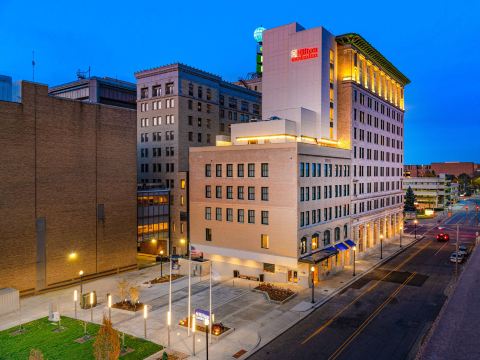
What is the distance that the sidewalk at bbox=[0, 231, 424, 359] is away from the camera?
3041 centimetres

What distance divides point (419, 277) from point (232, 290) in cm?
2463

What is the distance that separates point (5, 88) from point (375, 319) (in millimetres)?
43704

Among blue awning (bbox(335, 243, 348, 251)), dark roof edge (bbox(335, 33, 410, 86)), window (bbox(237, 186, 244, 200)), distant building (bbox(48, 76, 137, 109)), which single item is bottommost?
blue awning (bbox(335, 243, 348, 251))

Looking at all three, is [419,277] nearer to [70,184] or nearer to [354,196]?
[354,196]

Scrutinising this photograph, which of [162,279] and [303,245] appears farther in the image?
[162,279]

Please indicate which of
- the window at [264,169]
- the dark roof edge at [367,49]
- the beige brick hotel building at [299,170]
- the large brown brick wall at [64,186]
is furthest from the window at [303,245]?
the dark roof edge at [367,49]

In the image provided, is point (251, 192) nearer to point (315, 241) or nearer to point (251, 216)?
point (251, 216)

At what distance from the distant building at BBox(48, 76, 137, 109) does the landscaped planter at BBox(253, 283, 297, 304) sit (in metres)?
49.0

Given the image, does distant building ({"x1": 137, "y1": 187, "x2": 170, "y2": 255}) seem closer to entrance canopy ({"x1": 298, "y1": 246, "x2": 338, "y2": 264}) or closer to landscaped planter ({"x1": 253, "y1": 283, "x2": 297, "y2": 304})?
landscaped planter ({"x1": 253, "y1": 283, "x2": 297, "y2": 304})

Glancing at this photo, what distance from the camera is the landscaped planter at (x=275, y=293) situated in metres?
39.9

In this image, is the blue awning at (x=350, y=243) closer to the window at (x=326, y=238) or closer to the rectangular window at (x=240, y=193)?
the window at (x=326, y=238)

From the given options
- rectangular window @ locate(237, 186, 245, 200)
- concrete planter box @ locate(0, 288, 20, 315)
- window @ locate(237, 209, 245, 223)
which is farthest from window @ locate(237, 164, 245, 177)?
concrete planter box @ locate(0, 288, 20, 315)

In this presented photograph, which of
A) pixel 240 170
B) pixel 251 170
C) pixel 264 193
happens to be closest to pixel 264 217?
pixel 264 193

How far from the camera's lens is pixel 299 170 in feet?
151
